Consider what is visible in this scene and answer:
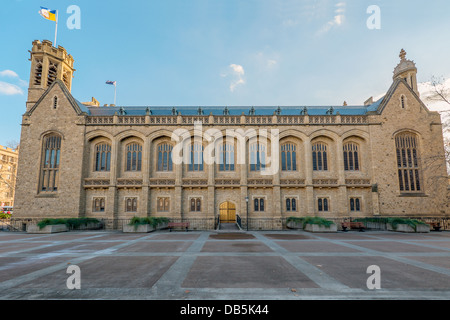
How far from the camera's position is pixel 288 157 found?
1107 inches

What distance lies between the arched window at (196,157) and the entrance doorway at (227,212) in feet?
16.5

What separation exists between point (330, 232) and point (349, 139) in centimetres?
1196

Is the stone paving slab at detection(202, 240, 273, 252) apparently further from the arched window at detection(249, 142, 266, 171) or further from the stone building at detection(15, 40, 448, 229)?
the arched window at detection(249, 142, 266, 171)

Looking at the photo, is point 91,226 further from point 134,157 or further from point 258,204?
point 258,204

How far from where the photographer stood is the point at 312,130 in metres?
27.5

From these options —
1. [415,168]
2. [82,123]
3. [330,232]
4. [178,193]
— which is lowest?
[330,232]

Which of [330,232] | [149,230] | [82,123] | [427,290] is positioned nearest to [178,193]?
[149,230]

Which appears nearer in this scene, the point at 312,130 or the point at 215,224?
the point at 215,224

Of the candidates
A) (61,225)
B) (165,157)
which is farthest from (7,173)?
(165,157)

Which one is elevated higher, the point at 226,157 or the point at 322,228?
the point at 226,157

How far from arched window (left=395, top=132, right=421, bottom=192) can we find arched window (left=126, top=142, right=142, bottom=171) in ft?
98.3

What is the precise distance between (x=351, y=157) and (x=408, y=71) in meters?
16.7

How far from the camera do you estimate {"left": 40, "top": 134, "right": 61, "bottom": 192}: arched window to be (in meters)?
26.6
